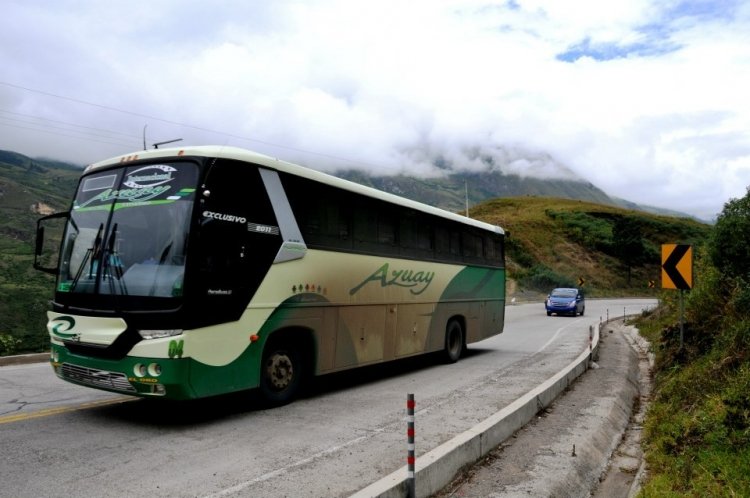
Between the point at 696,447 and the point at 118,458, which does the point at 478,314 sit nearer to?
the point at 696,447

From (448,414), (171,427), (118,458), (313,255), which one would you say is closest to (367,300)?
(313,255)

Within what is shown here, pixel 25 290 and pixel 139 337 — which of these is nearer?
pixel 139 337

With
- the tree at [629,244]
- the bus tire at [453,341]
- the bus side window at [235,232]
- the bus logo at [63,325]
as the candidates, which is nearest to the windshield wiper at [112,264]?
the bus logo at [63,325]

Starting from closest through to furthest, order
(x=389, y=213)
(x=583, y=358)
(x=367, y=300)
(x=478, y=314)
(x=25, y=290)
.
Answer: (x=367, y=300) → (x=389, y=213) → (x=583, y=358) → (x=478, y=314) → (x=25, y=290)

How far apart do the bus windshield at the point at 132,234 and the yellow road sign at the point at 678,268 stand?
9.60 m

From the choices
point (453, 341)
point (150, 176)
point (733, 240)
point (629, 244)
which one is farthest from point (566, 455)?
point (629, 244)

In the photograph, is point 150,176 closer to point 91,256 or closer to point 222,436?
point 91,256

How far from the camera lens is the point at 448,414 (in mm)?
8133

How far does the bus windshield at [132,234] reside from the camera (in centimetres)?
672

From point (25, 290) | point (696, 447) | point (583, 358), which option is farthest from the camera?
point (25, 290)

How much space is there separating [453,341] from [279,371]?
6.50m

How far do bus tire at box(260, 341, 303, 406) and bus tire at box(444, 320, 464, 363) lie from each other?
18.2ft

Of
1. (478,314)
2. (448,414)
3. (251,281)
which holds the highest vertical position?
(251,281)

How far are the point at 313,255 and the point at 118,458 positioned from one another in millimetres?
3811
